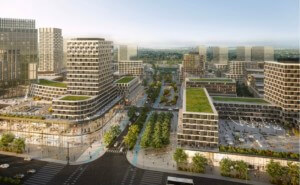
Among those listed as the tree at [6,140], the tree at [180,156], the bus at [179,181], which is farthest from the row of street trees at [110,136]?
the bus at [179,181]

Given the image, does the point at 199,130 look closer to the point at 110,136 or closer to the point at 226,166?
the point at 226,166

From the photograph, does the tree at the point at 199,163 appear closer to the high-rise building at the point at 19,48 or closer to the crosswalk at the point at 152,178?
the crosswalk at the point at 152,178

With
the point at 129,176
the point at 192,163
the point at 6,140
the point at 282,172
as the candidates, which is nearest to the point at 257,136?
the point at 282,172

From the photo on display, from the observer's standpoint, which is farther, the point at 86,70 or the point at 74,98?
the point at 86,70

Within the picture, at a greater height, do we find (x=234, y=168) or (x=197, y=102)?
(x=197, y=102)

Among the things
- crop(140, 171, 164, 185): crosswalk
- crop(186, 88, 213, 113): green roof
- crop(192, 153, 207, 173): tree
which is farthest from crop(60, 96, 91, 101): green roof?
crop(192, 153, 207, 173): tree

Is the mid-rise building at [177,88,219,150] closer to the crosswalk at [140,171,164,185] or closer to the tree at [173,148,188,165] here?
the tree at [173,148,188,165]
